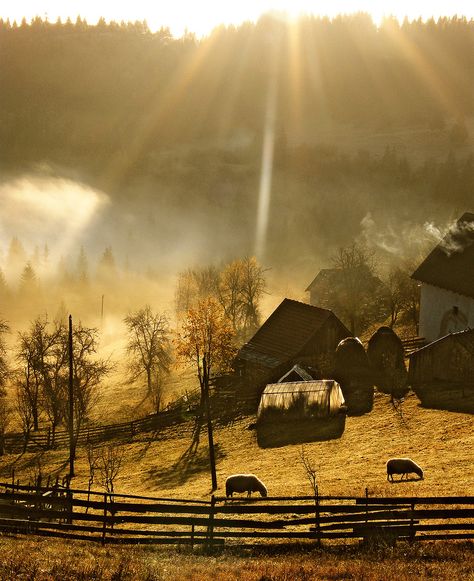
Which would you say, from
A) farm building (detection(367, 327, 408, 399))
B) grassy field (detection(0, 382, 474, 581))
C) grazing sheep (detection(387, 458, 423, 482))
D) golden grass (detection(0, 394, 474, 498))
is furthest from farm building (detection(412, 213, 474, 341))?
grazing sheep (detection(387, 458, 423, 482))

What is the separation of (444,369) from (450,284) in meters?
10.9

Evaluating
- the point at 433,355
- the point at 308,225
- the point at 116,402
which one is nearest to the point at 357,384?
the point at 433,355

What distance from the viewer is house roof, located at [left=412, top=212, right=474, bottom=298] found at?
181 ft

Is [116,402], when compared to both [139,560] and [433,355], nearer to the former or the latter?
[433,355]

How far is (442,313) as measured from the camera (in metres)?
56.8

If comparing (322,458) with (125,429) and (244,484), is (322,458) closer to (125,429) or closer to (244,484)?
(244,484)

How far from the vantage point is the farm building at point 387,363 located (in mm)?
48469

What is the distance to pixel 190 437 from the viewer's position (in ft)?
150

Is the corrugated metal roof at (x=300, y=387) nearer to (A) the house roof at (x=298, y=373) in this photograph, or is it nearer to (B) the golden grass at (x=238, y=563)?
(A) the house roof at (x=298, y=373)

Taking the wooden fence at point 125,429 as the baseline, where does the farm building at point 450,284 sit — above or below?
above

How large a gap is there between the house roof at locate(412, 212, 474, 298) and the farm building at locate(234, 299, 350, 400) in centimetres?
899

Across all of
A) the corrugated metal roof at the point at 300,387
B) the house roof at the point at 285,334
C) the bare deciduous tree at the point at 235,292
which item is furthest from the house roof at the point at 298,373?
the bare deciduous tree at the point at 235,292

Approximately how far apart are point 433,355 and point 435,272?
12.1 metres

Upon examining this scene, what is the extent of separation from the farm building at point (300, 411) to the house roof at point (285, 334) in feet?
31.0
